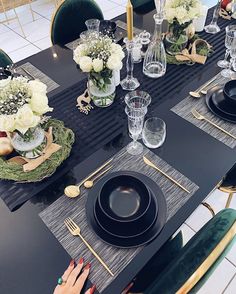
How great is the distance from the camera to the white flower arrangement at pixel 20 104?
833mm

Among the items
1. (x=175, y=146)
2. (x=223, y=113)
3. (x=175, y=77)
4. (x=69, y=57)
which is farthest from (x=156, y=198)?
(x=69, y=57)

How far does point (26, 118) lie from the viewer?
832 millimetres

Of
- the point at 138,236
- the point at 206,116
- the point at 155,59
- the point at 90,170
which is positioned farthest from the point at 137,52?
the point at 138,236

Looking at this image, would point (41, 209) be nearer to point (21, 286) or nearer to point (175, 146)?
point (21, 286)

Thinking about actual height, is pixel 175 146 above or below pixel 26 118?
below

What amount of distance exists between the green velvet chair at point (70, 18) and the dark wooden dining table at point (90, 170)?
10.4 inches

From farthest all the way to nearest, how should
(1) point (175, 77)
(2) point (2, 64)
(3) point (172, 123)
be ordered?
(2) point (2, 64), (1) point (175, 77), (3) point (172, 123)

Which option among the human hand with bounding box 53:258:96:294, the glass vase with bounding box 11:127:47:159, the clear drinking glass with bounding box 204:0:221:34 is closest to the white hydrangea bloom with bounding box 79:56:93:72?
the glass vase with bounding box 11:127:47:159

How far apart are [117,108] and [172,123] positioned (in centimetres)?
23

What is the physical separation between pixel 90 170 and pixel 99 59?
1.28 ft

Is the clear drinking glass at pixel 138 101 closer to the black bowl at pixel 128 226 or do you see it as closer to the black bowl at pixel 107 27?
the black bowl at pixel 128 226

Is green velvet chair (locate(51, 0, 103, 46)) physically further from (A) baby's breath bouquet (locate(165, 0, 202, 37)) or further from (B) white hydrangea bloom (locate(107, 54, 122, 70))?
(B) white hydrangea bloom (locate(107, 54, 122, 70))

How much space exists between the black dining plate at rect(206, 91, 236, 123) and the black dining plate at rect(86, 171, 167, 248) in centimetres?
42

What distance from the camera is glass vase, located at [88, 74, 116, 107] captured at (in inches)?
44.2
